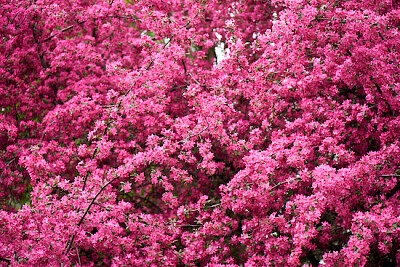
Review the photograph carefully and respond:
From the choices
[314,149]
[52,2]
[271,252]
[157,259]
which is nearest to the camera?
[271,252]

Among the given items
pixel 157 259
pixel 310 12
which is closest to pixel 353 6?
pixel 310 12

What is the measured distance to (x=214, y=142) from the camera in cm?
750

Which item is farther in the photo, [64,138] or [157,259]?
[64,138]

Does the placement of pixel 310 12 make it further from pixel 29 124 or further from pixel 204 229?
pixel 29 124

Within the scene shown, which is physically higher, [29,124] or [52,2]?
[52,2]

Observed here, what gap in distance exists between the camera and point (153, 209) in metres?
8.69

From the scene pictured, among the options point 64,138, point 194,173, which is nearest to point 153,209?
point 194,173

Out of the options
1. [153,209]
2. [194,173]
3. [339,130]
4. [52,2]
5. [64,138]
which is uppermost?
[52,2]

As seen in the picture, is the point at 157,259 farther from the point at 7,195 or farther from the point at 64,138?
the point at 7,195

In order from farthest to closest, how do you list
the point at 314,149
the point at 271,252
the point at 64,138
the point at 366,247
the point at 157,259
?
the point at 64,138 < the point at 314,149 < the point at 157,259 < the point at 271,252 < the point at 366,247

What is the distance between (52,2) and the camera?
8656 mm

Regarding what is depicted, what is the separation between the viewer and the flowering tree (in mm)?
5234

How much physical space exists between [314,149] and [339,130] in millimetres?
595

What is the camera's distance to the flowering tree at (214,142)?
5.23 meters
